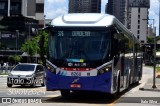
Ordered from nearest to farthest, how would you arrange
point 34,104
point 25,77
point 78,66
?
1. point 34,104
2. point 78,66
3. point 25,77

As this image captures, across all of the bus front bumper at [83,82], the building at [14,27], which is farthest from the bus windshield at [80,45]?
the building at [14,27]

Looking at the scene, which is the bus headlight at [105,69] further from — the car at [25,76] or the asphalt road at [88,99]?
the car at [25,76]

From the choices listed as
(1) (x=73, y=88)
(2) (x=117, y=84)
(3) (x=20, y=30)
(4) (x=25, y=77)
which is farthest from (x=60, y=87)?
(3) (x=20, y=30)

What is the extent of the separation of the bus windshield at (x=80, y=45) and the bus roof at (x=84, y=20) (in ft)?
1.12

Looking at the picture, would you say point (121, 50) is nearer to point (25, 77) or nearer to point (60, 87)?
point (60, 87)

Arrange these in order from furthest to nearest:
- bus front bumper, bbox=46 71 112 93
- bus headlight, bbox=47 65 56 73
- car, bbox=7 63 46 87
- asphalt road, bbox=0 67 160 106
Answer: car, bbox=7 63 46 87, bus headlight, bbox=47 65 56 73, bus front bumper, bbox=46 71 112 93, asphalt road, bbox=0 67 160 106

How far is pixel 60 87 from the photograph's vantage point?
18000 mm

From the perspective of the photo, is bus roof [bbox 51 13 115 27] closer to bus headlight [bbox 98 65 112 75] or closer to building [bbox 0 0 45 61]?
bus headlight [bbox 98 65 112 75]

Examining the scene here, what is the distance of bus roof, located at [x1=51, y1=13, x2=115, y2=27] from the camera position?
18375 millimetres

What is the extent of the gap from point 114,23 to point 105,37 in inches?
39.0

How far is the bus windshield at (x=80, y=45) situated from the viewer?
17891 mm

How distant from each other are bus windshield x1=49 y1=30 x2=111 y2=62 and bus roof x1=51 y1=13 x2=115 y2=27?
0.34 m

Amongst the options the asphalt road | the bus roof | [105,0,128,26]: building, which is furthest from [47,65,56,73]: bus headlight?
[105,0,128,26]: building

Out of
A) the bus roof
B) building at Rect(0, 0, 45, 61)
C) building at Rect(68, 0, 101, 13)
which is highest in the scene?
building at Rect(68, 0, 101, 13)
